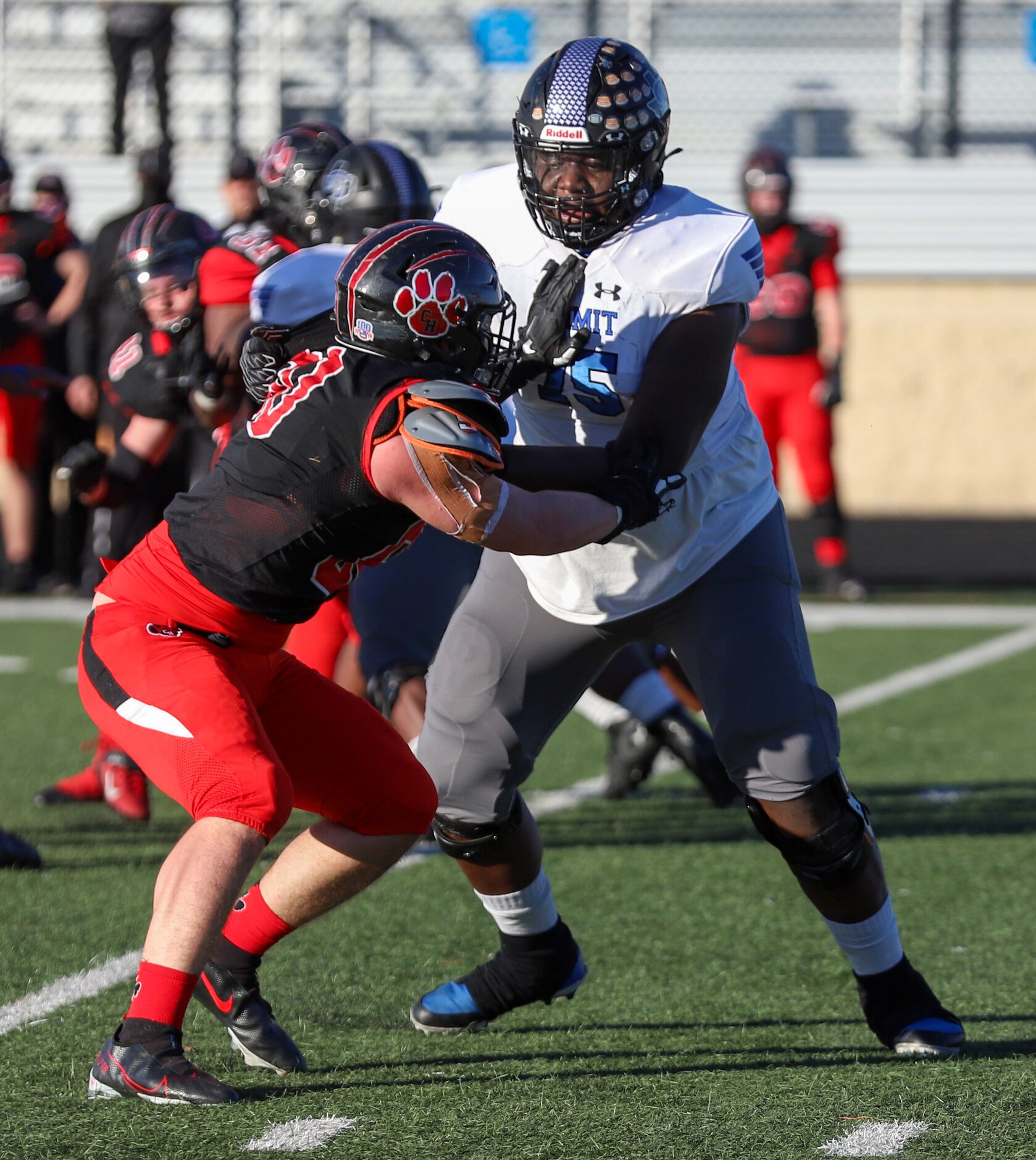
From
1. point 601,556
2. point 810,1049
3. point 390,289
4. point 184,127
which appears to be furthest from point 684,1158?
point 184,127

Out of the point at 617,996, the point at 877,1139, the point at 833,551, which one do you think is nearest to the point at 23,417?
the point at 833,551

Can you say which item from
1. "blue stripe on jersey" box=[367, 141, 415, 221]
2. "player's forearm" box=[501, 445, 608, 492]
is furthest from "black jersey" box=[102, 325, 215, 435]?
"player's forearm" box=[501, 445, 608, 492]

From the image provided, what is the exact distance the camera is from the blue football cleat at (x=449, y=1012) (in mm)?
3381

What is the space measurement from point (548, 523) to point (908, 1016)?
1.17m

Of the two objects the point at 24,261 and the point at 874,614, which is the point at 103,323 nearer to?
the point at 24,261

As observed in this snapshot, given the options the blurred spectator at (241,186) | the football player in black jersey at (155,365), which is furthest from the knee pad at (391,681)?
the blurred spectator at (241,186)

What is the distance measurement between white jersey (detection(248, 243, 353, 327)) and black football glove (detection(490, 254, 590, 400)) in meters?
0.67

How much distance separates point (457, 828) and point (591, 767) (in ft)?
8.80

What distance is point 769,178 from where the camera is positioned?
891 centimetres

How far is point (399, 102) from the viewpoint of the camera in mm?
14133

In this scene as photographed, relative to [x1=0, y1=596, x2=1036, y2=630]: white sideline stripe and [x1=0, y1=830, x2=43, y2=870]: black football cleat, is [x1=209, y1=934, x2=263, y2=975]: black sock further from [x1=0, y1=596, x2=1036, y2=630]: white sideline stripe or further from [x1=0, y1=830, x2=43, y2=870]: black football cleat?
[x1=0, y1=596, x2=1036, y2=630]: white sideline stripe

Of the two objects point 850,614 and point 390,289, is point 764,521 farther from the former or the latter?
point 850,614

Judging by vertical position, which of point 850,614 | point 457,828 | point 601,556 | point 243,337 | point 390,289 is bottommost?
point 850,614

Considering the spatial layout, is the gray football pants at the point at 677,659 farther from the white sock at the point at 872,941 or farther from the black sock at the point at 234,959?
the black sock at the point at 234,959
